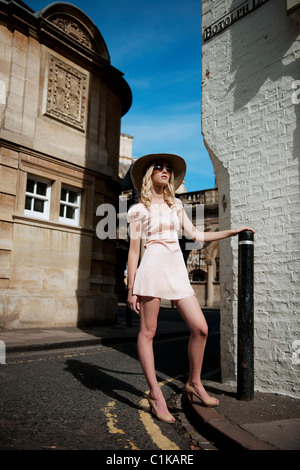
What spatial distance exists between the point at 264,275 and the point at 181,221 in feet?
3.75

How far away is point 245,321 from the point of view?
3.25m

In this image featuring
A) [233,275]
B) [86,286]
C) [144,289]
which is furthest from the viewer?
[86,286]

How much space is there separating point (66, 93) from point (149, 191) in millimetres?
8925

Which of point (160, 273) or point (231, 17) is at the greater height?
point (231, 17)

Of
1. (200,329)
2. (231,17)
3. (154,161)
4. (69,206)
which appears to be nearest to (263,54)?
(231,17)

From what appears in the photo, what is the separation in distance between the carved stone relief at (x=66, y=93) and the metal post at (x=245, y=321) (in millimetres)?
8535

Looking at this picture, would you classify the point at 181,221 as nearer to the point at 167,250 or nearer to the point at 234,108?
the point at 167,250

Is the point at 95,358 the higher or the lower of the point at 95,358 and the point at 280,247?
the lower

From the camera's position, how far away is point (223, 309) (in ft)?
14.0

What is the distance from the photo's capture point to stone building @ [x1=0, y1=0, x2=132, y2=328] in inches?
363

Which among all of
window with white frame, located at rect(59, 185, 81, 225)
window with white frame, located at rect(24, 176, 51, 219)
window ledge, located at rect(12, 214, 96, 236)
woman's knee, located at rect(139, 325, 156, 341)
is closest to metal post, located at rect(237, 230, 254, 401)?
woman's knee, located at rect(139, 325, 156, 341)

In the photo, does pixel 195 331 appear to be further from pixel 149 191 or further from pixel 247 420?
pixel 149 191

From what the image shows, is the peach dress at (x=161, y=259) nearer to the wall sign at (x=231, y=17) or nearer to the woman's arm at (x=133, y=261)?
the woman's arm at (x=133, y=261)
